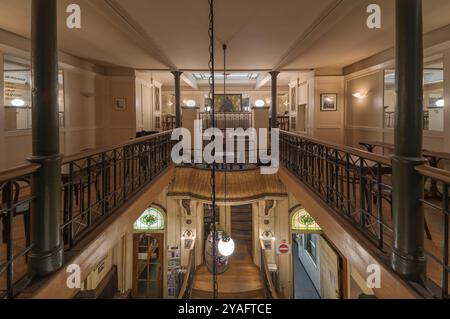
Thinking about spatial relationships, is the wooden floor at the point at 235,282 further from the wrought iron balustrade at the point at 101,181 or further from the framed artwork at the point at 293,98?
the framed artwork at the point at 293,98

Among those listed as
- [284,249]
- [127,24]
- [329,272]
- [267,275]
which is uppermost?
[127,24]

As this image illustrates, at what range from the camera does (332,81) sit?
31.5 feet

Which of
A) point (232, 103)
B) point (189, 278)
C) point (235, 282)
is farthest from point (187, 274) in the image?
point (232, 103)

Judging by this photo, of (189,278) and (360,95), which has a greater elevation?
(360,95)

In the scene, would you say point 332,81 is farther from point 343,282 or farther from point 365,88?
point 343,282

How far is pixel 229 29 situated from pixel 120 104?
486 cm

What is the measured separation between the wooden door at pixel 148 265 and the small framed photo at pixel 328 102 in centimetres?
612

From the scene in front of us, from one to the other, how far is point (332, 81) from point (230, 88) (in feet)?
24.6

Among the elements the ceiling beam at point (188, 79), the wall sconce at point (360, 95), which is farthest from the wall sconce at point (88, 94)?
the wall sconce at point (360, 95)

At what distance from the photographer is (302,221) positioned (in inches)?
365

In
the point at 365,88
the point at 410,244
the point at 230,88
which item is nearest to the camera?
the point at 410,244

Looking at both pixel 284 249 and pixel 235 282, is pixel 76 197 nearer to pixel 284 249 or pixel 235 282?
pixel 284 249
